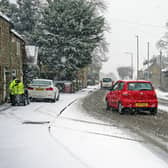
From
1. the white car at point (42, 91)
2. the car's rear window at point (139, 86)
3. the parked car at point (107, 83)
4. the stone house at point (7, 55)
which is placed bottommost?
the parked car at point (107, 83)

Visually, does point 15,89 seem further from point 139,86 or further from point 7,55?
point 139,86

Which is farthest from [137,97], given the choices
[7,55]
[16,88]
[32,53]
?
[32,53]

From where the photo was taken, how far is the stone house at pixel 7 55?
2072 centimetres

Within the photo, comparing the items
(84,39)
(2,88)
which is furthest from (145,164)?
(84,39)

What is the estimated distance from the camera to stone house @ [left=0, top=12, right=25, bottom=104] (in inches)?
816

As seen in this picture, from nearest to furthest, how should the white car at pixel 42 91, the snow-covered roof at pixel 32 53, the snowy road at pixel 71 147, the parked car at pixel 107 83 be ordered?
the snowy road at pixel 71 147
the white car at pixel 42 91
the snow-covered roof at pixel 32 53
the parked car at pixel 107 83

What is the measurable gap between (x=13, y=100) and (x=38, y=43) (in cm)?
2179

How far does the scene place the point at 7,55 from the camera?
22516mm

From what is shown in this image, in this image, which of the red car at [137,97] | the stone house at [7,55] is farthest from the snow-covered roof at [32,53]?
the red car at [137,97]

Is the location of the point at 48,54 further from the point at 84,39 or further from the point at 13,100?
the point at 13,100

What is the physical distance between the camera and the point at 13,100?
18.8 metres

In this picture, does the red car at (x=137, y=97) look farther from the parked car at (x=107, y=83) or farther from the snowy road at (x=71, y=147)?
the parked car at (x=107, y=83)

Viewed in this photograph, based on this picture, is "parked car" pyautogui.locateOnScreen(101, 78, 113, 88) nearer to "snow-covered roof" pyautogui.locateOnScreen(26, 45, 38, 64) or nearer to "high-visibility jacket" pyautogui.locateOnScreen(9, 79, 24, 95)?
"snow-covered roof" pyautogui.locateOnScreen(26, 45, 38, 64)

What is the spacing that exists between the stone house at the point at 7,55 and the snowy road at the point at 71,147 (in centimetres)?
1052
